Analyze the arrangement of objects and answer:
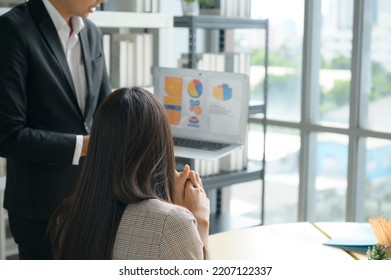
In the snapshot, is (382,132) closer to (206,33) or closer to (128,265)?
(206,33)

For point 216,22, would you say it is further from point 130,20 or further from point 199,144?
point 199,144

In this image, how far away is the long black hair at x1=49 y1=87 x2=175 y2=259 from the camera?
1453 mm

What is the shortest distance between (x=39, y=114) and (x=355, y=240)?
3.69 feet

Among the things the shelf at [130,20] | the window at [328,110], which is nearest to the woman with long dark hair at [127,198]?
the shelf at [130,20]

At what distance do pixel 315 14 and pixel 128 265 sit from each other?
3100 millimetres

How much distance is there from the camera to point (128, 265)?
1.20 metres

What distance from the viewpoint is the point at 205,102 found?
3092mm

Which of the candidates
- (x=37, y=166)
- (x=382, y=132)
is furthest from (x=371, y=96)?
(x=37, y=166)

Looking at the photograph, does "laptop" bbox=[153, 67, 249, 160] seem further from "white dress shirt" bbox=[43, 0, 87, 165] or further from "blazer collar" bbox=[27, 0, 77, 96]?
"blazer collar" bbox=[27, 0, 77, 96]

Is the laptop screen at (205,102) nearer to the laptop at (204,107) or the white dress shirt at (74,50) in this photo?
the laptop at (204,107)

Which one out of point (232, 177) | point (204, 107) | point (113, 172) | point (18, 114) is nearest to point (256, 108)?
point (232, 177)

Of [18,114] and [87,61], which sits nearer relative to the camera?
[18,114]

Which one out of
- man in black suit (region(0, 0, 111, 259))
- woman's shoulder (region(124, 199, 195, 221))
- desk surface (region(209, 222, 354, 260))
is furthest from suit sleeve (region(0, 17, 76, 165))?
woman's shoulder (region(124, 199, 195, 221))

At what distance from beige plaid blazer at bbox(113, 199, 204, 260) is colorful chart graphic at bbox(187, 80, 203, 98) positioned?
167 cm
